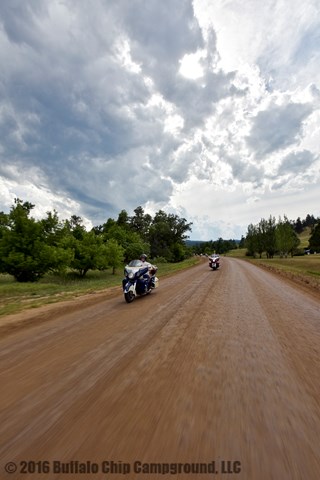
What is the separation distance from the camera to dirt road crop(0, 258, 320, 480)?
2.22m

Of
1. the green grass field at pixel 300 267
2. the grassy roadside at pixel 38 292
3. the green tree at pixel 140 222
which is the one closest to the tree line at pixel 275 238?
the green grass field at pixel 300 267

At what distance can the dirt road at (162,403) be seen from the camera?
87.5 inches

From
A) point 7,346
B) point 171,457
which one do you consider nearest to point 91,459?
point 171,457

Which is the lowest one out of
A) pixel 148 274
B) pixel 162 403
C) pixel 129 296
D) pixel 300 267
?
pixel 300 267

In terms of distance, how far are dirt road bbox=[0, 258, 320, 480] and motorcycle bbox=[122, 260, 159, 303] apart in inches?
176

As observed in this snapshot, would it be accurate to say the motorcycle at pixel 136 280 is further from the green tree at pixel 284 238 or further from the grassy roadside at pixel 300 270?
the green tree at pixel 284 238

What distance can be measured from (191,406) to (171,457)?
85 centimetres

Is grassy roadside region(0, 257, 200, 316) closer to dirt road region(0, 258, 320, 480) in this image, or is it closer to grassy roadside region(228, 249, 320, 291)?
dirt road region(0, 258, 320, 480)

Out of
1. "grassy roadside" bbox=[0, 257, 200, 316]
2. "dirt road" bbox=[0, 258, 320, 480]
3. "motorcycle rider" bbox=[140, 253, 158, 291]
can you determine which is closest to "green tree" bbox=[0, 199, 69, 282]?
"grassy roadside" bbox=[0, 257, 200, 316]

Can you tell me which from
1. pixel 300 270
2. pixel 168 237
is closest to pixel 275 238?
pixel 168 237

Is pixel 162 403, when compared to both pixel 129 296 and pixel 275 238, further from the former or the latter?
pixel 275 238

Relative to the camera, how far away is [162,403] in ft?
10.4

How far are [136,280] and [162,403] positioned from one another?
854cm

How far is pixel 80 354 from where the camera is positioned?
480 cm
